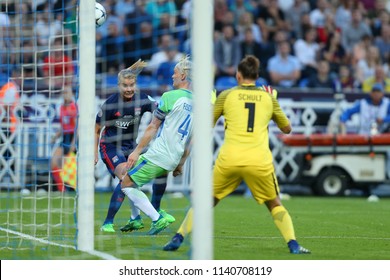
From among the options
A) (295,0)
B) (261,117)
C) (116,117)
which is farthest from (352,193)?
(261,117)

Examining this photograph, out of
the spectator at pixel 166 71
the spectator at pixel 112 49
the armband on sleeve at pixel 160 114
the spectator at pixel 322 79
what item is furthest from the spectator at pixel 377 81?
the armband on sleeve at pixel 160 114

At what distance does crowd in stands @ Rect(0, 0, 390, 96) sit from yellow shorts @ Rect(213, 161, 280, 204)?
298 inches

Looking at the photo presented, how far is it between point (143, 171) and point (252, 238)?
4.84ft

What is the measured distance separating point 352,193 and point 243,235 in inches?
402

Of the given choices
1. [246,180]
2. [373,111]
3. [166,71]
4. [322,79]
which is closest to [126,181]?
[246,180]

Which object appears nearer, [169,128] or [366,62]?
[169,128]

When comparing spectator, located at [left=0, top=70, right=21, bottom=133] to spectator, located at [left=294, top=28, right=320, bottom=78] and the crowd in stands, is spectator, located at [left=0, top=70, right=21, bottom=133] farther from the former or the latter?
spectator, located at [left=294, top=28, right=320, bottom=78]

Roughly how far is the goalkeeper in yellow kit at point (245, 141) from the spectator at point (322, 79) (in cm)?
1372

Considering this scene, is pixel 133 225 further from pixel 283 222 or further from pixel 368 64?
pixel 368 64

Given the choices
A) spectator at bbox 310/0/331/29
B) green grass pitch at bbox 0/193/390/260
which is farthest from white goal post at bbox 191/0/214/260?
spectator at bbox 310/0/331/29

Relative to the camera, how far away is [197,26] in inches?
319

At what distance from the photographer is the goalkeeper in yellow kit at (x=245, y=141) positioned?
9766mm

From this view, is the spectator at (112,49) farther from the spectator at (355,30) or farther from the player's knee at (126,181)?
the spectator at (355,30)
